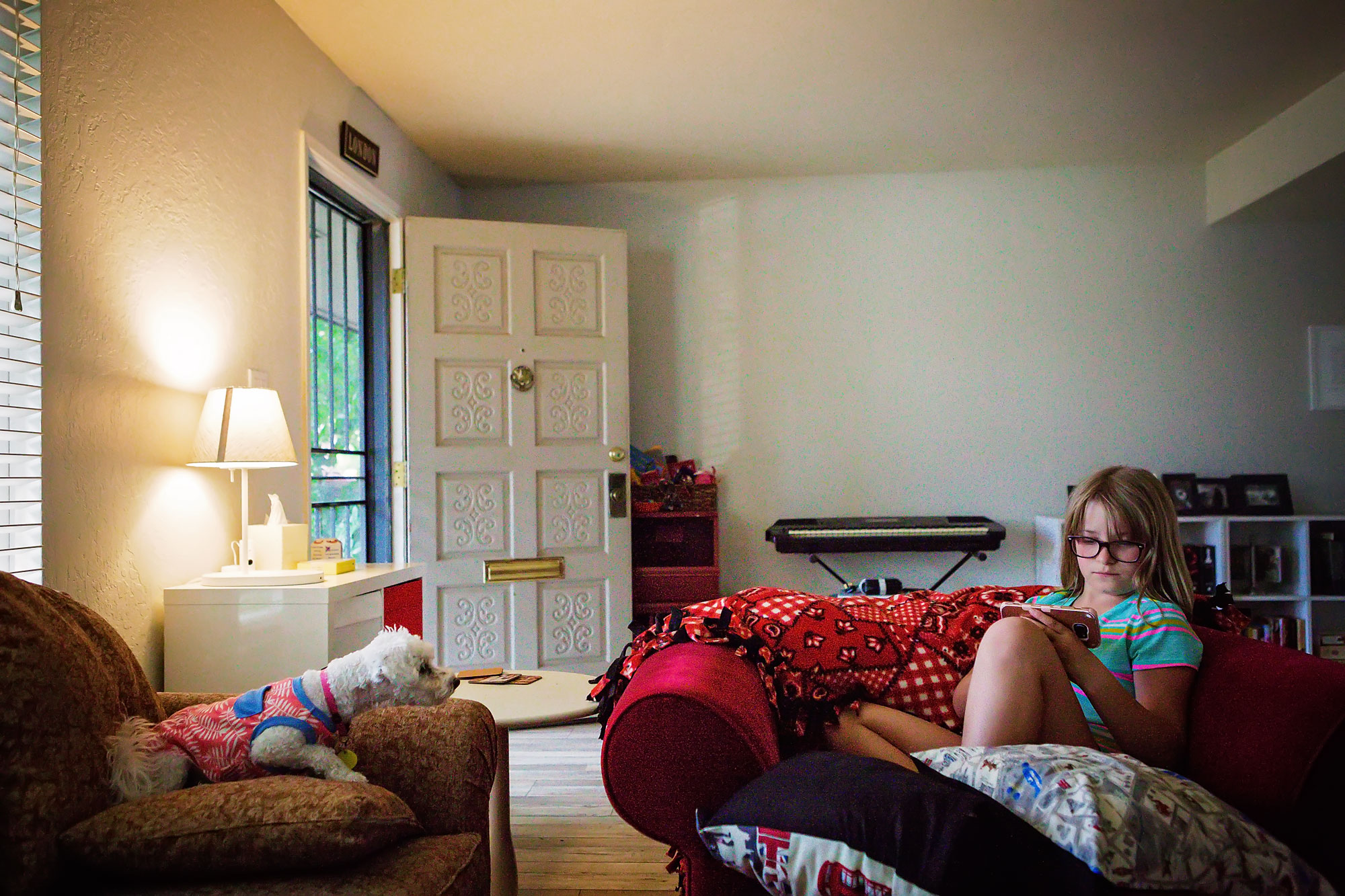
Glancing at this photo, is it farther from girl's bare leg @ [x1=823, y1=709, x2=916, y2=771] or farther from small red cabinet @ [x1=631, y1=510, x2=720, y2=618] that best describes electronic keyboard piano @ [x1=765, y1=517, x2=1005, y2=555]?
girl's bare leg @ [x1=823, y1=709, x2=916, y2=771]

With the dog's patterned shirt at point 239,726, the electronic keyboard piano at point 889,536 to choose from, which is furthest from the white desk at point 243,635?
the electronic keyboard piano at point 889,536

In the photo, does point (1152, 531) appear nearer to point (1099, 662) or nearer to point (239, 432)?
point (1099, 662)

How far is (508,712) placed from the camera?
1.96m

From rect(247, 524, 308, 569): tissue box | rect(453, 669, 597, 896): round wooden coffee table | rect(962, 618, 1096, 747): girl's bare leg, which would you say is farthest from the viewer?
rect(247, 524, 308, 569): tissue box

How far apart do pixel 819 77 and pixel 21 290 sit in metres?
2.87

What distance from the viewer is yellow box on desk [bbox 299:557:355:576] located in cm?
265

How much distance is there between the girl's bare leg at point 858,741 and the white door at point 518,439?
2.63 metres

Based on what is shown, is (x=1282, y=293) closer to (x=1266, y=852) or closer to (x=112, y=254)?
(x=1266, y=852)

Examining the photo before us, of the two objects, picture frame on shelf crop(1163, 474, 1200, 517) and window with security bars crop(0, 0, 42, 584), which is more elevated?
window with security bars crop(0, 0, 42, 584)

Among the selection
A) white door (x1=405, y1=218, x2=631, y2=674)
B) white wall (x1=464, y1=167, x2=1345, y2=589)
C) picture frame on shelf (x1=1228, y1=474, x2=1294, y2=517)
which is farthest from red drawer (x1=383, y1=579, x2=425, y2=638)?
picture frame on shelf (x1=1228, y1=474, x2=1294, y2=517)

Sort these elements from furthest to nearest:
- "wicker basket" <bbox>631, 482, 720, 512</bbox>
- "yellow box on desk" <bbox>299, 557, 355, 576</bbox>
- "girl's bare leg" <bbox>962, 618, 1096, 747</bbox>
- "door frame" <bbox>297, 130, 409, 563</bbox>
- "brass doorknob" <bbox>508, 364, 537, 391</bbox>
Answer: "wicker basket" <bbox>631, 482, 720, 512</bbox>, "brass doorknob" <bbox>508, 364, 537, 391</bbox>, "door frame" <bbox>297, 130, 409, 563</bbox>, "yellow box on desk" <bbox>299, 557, 355, 576</bbox>, "girl's bare leg" <bbox>962, 618, 1096, 747</bbox>

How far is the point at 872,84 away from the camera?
3.72 metres

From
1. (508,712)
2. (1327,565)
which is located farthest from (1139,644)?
(1327,565)

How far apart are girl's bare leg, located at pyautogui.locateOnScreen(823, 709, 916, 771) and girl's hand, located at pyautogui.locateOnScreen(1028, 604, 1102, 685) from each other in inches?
12.8
